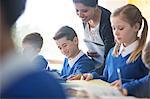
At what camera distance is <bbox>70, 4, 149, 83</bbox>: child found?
1.28 meters

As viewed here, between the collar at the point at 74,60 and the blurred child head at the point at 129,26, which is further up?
the blurred child head at the point at 129,26

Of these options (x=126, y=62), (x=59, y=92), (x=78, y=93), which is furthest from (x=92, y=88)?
(x=59, y=92)

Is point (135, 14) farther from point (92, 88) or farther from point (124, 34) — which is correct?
point (92, 88)

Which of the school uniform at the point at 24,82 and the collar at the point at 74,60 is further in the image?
the collar at the point at 74,60

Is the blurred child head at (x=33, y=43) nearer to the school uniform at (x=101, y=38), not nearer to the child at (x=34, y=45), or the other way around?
the child at (x=34, y=45)

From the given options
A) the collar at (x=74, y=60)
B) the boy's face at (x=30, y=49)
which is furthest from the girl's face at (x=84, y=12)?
the boy's face at (x=30, y=49)

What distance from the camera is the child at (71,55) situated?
1329 mm

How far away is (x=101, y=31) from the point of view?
1326 millimetres

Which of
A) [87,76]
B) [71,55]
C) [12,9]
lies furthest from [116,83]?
[12,9]

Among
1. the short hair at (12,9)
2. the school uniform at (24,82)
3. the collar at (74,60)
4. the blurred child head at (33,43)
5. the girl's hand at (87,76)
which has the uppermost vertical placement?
the blurred child head at (33,43)

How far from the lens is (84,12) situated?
135cm

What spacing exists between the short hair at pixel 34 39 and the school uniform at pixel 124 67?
0.29 meters

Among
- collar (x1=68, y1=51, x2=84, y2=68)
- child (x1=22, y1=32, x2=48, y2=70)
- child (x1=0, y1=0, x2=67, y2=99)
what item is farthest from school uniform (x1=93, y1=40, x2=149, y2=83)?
child (x1=0, y1=0, x2=67, y2=99)

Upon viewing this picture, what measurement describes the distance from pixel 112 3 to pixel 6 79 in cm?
93
